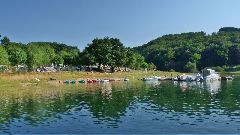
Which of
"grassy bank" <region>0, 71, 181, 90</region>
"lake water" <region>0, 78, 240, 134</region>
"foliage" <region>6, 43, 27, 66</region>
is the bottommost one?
"lake water" <region>0, 78, 240, 134</region>

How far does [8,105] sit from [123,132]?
35.9m

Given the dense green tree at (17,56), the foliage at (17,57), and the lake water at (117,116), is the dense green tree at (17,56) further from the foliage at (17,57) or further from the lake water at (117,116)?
the lake water at (117,116)

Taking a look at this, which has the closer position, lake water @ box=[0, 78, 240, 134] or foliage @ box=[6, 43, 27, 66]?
lake water @ box=[0, 78, 240, 134]

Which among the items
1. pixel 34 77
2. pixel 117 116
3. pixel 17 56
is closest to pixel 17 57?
pixel 17 56

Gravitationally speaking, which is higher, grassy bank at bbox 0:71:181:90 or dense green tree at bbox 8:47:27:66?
dense green tree at bbox 8:47:27:66

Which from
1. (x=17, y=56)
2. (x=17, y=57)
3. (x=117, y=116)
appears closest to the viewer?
(x=117, y=116)

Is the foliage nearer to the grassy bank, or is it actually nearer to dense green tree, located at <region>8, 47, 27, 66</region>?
dense green tree, located at <region>8, 47, 27, 66</region>

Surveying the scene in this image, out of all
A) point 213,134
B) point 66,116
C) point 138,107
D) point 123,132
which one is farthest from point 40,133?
point 138,107

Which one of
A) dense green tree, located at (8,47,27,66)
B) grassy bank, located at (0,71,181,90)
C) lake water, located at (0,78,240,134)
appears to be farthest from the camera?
dense green tree, located at (8,47,27,66)

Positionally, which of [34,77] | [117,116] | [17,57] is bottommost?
[117,116]

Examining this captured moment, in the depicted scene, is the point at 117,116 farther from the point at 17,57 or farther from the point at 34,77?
the point at 17,57

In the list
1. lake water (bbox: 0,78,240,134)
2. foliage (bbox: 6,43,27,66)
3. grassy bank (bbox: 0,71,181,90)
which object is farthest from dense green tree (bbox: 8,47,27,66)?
lake water (bbox: 0,78,240,134)

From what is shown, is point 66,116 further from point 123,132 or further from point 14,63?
point 14,63

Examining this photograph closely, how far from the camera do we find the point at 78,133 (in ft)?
165
